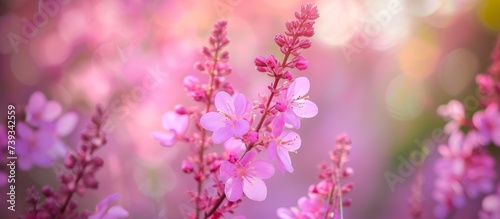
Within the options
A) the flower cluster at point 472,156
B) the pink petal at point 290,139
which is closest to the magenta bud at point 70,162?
the pink petal at point 290,139

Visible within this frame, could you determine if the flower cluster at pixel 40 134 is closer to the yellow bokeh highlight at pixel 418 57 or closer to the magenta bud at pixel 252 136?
the magenta bud at pixel 252 136

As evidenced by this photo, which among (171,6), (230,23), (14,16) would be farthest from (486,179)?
(14,16)

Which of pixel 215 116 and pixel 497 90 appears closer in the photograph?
pixel 215 116

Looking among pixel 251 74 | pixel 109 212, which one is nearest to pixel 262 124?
pixel 109 212

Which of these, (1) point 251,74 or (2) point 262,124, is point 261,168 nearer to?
(2) point 262,124

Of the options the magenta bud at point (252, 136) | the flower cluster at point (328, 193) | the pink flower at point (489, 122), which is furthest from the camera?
the pink flower at point (489, 122)

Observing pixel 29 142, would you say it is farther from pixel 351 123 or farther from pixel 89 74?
pixel 351 123
